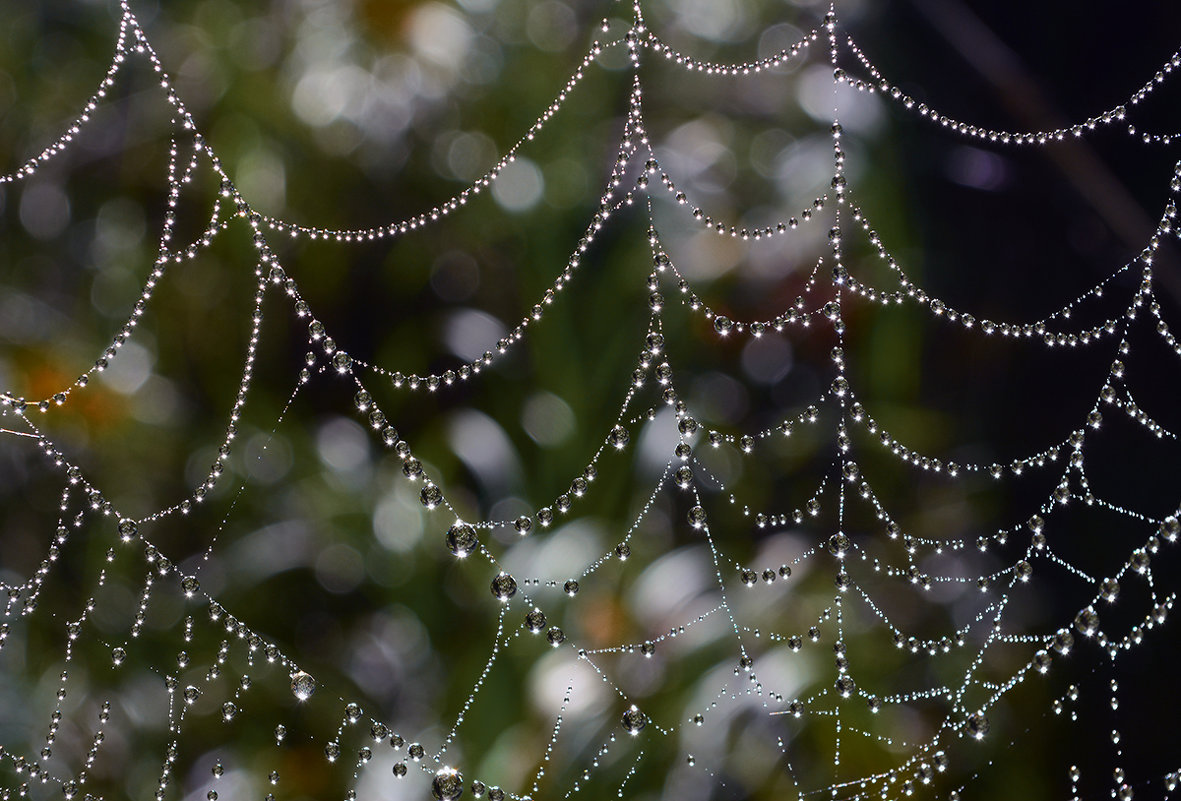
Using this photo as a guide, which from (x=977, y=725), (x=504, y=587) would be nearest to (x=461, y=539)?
(x=504, y=587)

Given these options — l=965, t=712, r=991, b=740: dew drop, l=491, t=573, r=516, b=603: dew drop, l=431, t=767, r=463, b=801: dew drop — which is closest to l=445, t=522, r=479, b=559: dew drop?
l=491, t=573, r=516, b=603: dew drop

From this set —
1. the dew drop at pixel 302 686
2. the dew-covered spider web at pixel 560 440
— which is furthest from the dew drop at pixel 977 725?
the dew drop at pixel 302 686

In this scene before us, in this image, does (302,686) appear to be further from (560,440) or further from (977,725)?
(977,725)

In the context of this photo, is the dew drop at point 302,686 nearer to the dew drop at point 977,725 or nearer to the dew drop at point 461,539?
the dew drop at point 461,539

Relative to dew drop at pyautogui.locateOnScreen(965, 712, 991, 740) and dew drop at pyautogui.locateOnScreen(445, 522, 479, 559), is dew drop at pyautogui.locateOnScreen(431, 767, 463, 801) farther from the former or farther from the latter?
dew drop at pyautogui.locateOnScreen(965, 712, 991, 740)

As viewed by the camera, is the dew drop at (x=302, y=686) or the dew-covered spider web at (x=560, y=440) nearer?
the dew drop at (x=302, y=686)

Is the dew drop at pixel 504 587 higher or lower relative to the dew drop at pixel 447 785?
higher

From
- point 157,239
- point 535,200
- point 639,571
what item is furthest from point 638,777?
point 157,239

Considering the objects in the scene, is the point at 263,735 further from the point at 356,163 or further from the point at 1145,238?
the point at 1145,238
